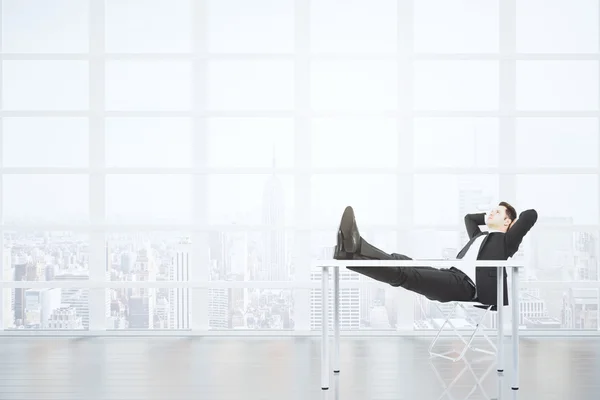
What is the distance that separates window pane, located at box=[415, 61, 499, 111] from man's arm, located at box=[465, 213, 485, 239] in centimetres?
133

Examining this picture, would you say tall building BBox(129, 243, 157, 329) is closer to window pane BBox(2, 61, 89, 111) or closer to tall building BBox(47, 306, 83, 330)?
tall building BBox(47, 306, 83, 330)

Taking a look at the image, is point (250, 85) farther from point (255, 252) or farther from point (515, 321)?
point (515, 321)

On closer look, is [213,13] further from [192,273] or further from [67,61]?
[192,273]

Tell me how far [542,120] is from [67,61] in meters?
4.51

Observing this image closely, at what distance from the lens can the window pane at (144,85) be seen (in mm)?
5355

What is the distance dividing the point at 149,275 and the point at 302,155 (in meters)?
1.84

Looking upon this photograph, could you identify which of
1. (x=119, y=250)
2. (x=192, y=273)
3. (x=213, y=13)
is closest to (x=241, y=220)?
(x=192, y=273)

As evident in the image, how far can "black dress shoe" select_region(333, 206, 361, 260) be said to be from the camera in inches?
142

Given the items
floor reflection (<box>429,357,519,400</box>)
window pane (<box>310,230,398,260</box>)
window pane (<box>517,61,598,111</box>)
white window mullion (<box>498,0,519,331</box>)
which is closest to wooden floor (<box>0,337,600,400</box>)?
floor reflection (<box>429,357,519,400</box>)

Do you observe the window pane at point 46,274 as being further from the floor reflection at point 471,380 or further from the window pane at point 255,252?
the floor reflection at point 471,380

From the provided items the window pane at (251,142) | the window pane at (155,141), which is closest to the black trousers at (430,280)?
the window pane at (251,142)

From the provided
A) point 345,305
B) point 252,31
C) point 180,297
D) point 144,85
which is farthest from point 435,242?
point 144,85

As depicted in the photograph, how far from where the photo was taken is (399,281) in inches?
150

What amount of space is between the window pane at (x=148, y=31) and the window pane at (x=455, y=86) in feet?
7.45
